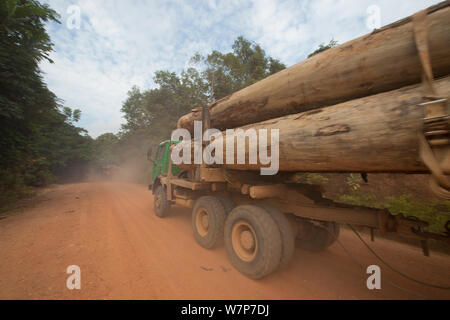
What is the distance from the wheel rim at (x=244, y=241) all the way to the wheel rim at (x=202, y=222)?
0.91 metres

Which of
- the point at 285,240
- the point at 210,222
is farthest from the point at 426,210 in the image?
the point at 210,222

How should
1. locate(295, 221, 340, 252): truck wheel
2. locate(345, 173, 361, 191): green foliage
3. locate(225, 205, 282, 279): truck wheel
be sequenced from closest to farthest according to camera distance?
locate(225, 205, 282, 279): truck wheel < locate(295, 221, 340, 252): truck wheel < locate(345, 173, 361, 191): green foliage

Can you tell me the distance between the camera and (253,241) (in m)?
2.73

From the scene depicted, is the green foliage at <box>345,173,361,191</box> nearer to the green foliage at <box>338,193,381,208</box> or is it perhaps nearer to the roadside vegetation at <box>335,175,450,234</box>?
the roadside vegetation at <box>335,175,450,234</box>

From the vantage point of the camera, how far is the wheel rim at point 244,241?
107 inches

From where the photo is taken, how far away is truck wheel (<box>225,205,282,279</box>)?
2438mm

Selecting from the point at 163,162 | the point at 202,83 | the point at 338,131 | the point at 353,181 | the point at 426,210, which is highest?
the point at 202,83

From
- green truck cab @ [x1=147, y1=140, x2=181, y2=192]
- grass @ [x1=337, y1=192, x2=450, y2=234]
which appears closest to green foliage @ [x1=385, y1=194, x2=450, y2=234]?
grass @ [x1=337, y1=192, x2=450, y2=234]

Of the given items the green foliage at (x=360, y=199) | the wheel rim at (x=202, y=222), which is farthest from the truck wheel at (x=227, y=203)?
the green foliage at (x=360, y=199)

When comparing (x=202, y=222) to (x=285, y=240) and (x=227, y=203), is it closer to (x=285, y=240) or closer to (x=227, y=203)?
(x=227, y=203)

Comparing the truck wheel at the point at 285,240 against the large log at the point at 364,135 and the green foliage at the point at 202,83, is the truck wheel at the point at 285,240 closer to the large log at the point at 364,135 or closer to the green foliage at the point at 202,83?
the large log at the point at 364,135

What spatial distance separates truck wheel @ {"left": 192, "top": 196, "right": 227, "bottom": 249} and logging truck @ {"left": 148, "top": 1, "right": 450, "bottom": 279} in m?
0.02

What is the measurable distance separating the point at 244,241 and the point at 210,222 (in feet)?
2.81

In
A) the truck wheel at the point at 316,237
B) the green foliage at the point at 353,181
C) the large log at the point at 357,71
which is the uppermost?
the large log at the point at 357,71
